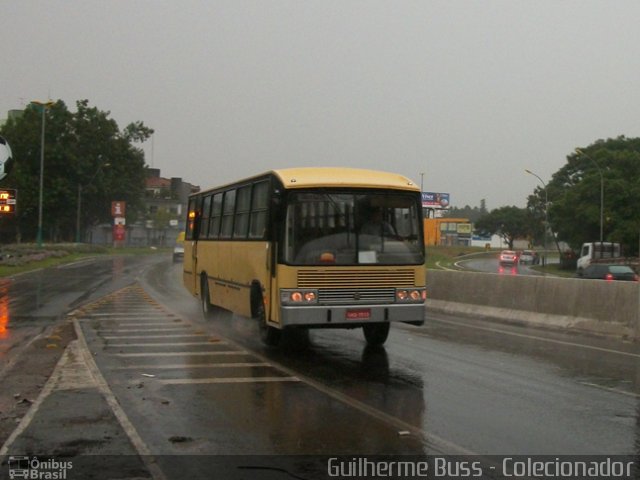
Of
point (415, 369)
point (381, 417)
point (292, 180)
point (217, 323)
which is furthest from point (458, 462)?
point (217, 323)

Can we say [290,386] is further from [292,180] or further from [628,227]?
[628,227]

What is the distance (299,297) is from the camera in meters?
11.6

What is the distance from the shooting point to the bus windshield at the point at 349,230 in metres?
11.8

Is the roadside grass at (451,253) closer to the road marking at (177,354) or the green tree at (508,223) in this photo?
the green tree at (508,223)

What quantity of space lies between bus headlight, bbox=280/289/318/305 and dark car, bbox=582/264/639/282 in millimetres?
25775

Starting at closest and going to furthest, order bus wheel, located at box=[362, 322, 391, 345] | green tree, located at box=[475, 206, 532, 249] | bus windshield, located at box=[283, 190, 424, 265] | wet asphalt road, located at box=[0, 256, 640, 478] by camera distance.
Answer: wet asphalt road, located at box=[0, 256, 640, 478] < bus windshield, located at box=[283, 190, 424, 265] < bus wheel, located at box=[362, 322, 391, 345] < green tree, located at box=[475, 206, 532, 249]

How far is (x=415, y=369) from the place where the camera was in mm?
11156

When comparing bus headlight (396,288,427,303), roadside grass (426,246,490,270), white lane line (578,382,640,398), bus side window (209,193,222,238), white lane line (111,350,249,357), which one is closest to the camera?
white lane line (578,382,640,398)

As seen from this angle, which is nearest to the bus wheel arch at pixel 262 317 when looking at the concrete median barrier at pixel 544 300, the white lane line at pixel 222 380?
the white lane line at pixel 222 380

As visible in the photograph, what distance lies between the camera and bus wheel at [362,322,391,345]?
13.4 meters

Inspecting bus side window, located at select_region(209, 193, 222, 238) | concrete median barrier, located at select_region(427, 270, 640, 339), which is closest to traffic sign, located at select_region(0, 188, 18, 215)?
bus side window, located at select_region(209, 193, 222, 238)

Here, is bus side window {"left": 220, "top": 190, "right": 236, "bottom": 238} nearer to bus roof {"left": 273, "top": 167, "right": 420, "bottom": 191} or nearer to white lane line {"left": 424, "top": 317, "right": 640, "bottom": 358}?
bus roof {"left": 273, "top": 167, "right": 420, "bottom": 191}

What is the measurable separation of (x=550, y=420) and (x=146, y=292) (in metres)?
21.5

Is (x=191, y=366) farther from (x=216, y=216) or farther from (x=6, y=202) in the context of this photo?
(x=6, y=202)
